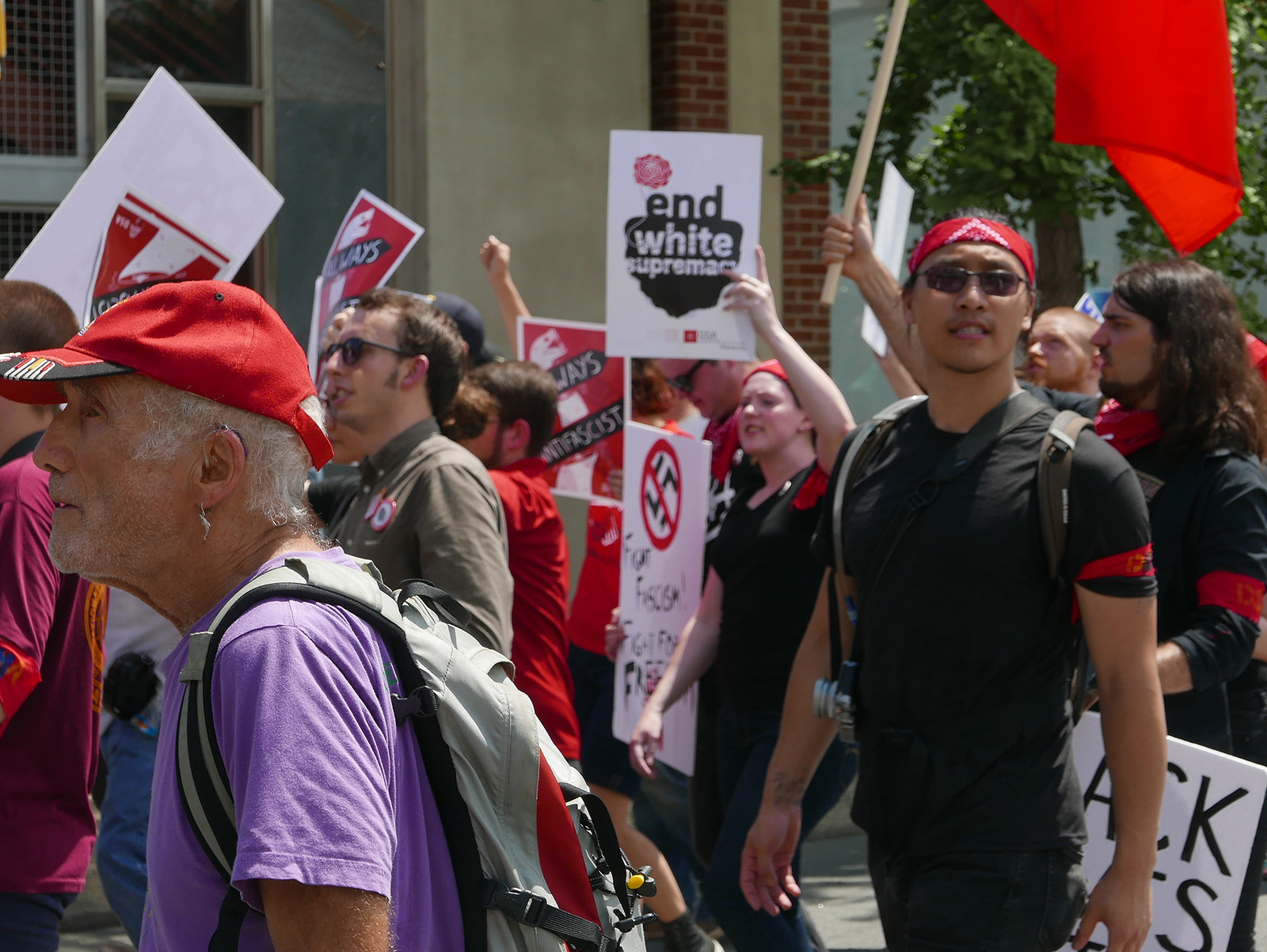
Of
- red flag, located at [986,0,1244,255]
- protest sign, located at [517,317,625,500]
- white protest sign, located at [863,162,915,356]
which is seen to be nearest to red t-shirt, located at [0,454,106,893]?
white protest sign, located at [863,162,915,356]

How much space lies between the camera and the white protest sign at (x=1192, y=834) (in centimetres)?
341

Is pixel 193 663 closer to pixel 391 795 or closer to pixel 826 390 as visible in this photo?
pixel 391 795

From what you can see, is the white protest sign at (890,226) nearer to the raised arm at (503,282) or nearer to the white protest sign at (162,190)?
the raised arm at (503,282)

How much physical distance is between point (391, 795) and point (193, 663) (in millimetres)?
246

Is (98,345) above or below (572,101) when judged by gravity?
below

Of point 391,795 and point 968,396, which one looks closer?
point 391,795

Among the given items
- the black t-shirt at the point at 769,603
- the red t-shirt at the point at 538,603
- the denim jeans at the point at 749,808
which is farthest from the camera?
the red t-shirt at the point at 538,603

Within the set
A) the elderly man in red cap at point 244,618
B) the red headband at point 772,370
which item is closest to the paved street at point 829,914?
the red headband at point 772,370

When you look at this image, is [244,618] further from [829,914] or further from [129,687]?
[829,914]

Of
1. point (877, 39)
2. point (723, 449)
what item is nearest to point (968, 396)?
point (723, 449)

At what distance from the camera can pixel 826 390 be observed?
14.5ft

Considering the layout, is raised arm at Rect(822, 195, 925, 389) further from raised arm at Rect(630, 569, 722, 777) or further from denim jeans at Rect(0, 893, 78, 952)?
denim jeans at Rect(0, 893, 78, 952)

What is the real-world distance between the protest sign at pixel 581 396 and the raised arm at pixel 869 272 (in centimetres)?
215

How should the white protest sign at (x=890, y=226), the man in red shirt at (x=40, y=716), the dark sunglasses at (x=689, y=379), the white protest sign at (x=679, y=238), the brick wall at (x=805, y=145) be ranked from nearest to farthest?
1. the man in red shirt at (x=40, y=716)
2. the white protest sign at (x=679, y=238)
3. the white protest sign at (x=890, y=226)
4. the dark sunglasses at (x=689, y=379)
5. the brick wall at (x=805, y=145)
